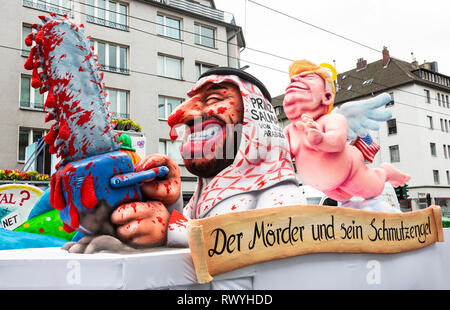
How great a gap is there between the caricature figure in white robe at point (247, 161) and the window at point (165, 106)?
303 inches

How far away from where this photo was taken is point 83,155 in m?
2.31

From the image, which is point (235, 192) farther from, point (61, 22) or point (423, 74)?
point (423, 74)

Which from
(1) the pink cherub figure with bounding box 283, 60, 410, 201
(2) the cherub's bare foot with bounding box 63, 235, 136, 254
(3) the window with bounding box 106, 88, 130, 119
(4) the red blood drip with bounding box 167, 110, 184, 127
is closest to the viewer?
(2) the cherub's bare foot with bounding box 63, 235, 136, 254

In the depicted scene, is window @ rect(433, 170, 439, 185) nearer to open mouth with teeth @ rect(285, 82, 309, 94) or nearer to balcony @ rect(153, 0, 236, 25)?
balcony @ rect(153, 0, 236, 25)

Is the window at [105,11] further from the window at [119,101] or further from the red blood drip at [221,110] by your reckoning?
the red blood drip at [221,110]

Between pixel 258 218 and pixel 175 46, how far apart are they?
360 inches

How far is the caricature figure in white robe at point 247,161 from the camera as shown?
2.51 meters

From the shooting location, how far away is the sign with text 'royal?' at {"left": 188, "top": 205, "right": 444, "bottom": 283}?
1.94 meters

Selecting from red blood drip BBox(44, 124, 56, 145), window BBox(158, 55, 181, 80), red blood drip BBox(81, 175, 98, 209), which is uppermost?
window BBox(158, 55, 181, 80)

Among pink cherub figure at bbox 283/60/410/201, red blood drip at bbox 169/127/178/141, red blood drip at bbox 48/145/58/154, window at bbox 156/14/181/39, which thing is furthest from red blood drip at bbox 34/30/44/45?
window at bbox 156/14/181/39

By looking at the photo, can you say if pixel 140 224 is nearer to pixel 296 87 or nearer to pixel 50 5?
pixel 296 87

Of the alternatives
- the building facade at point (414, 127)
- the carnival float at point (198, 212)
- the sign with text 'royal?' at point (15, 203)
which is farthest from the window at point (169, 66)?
the carnival float at point (198, 212)

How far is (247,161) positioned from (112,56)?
871 cm

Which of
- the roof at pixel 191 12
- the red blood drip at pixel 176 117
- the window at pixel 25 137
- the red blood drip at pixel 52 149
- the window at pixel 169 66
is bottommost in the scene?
the red blood drip at pixel 52 149
